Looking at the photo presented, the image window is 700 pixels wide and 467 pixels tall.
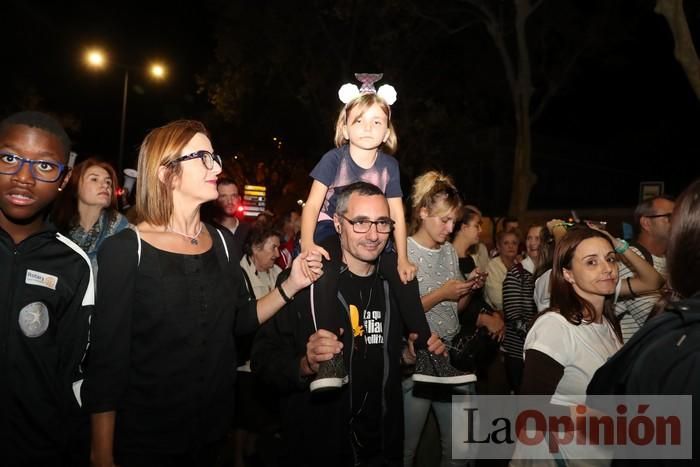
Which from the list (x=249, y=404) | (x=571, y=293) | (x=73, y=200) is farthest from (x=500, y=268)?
(x=73, y=200)

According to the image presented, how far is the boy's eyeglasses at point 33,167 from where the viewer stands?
8.52 feet

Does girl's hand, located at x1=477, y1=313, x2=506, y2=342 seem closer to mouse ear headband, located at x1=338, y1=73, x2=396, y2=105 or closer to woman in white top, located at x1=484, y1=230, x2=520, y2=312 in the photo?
woman in white top, located at x1=484, y1=230, x2=520, y2=312

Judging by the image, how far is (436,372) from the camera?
3734mm

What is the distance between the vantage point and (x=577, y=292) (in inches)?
152

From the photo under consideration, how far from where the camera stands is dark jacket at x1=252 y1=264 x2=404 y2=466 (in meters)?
3.49

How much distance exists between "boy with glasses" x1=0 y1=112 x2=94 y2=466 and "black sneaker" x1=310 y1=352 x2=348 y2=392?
1165 millimetres

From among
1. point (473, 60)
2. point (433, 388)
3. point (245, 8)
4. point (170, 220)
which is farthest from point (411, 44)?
point (170, 220)

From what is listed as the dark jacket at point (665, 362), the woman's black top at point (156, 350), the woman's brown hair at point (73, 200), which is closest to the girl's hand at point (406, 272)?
the woman's black top at point (156, 350)

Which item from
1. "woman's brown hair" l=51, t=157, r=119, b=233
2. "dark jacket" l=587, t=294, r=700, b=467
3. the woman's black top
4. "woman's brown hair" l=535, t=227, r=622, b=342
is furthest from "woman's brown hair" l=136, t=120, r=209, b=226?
"woman's brown hair" l=535, t=227, r=622, b=342

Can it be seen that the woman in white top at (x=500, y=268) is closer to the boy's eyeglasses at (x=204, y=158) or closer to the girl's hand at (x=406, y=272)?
the girl's hand at (x=406, y=272)

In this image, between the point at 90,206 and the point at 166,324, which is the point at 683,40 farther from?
the point at 166,324

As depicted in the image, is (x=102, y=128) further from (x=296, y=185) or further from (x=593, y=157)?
(x=593, y=157)

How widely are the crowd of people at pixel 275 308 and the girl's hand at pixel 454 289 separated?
0.04 feet

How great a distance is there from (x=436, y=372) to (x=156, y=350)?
5.91ft
